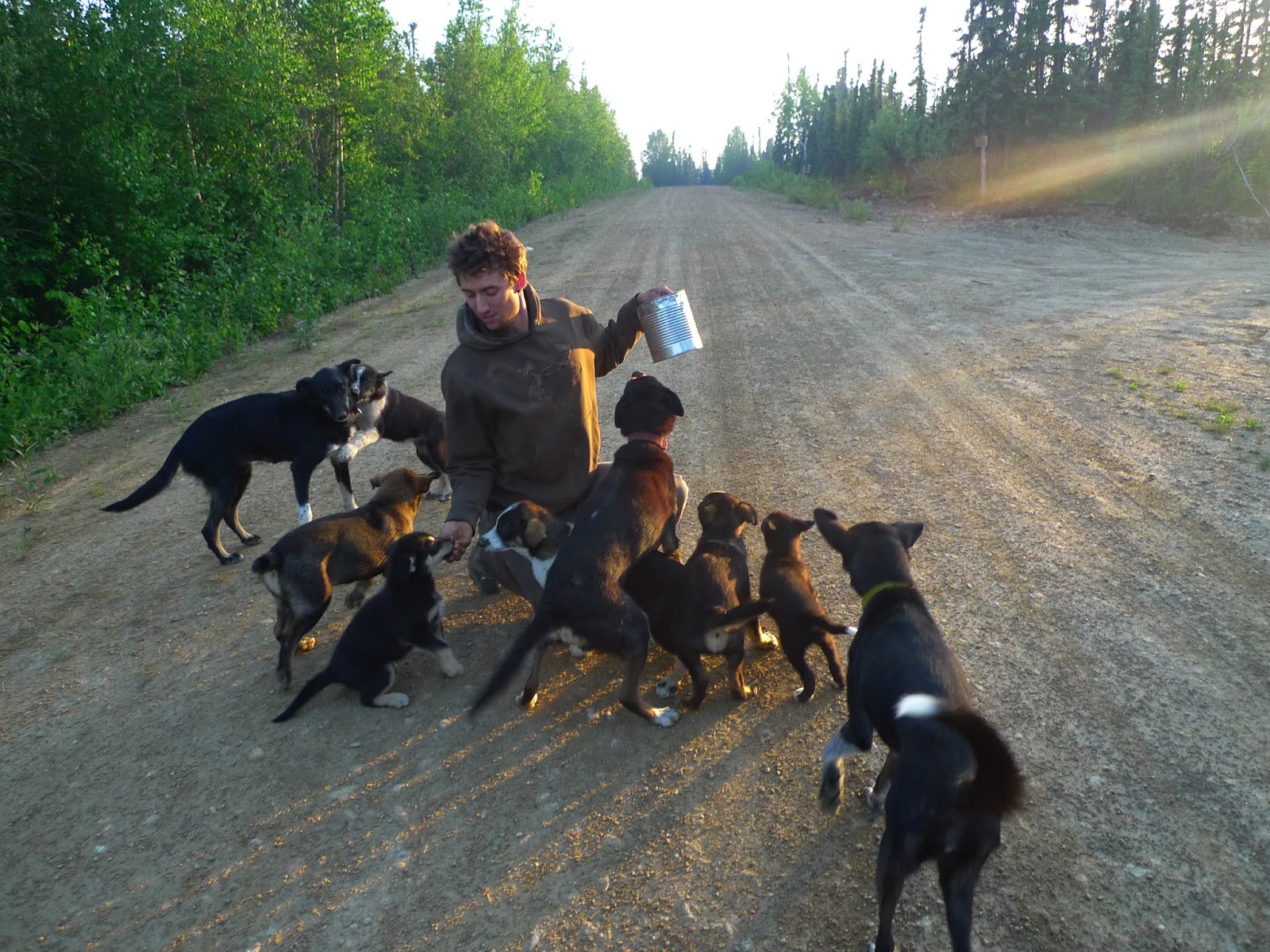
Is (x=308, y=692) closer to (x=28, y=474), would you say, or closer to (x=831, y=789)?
(x=831, y=789)

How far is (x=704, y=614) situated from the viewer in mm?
3508

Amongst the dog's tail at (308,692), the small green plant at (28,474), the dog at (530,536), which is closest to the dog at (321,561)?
the dog's tail at (308,692)

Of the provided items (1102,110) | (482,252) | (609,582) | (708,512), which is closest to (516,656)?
(609,582)

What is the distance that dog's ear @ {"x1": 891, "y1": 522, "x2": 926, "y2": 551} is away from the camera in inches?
136

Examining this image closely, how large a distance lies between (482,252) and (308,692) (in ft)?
7.64

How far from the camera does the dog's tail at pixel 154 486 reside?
16.4 feet

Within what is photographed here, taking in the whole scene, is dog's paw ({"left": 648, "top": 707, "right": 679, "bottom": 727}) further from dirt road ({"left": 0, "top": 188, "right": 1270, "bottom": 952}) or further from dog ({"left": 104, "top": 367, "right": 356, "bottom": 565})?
dog ({"left": 104, "top": 367, "right": 356, "bottom": 565})

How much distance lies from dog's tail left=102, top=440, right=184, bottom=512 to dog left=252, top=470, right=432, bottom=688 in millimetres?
1408

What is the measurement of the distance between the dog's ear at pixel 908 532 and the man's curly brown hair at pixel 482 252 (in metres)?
2.30

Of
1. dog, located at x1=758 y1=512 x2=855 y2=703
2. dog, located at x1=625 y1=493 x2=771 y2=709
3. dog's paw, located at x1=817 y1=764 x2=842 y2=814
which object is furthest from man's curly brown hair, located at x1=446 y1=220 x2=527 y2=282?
dog's paw, located at x1=817 y1=764 x2=842 y2=814

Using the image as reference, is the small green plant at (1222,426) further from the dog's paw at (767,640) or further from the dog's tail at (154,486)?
the dog's tail at (154,486)

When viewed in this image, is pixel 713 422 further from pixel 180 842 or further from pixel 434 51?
pixel 434 51

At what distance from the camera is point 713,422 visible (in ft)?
23.0

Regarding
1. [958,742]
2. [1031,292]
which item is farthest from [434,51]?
[958,742]
